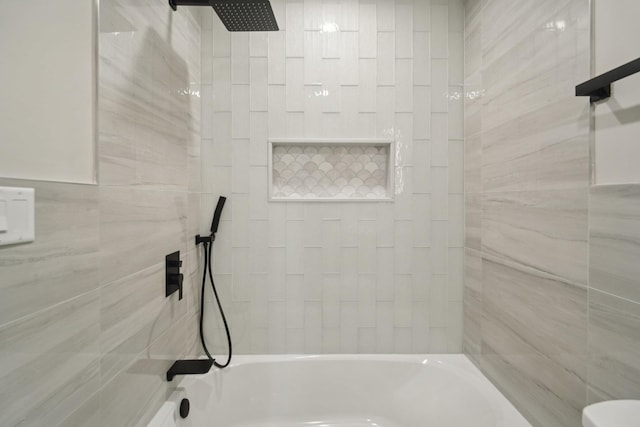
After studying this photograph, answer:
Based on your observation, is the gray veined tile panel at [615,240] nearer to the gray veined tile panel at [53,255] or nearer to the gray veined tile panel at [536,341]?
the gray veined tile panel at [536,341]

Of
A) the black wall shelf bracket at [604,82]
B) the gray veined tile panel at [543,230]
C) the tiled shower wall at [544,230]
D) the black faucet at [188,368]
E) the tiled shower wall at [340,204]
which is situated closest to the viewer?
the black wall shelf bracket at [604,82]

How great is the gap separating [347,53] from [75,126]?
54.9 inches

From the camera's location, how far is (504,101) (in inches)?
56.1

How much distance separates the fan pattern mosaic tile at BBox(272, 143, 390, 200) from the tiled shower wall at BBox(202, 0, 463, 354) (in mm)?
82

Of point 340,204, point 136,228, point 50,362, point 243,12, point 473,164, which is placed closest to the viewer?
point 50,362

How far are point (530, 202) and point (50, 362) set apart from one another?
1.53m

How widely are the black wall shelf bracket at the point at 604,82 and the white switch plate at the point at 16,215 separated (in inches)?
52.6

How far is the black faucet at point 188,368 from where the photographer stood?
1.41 m

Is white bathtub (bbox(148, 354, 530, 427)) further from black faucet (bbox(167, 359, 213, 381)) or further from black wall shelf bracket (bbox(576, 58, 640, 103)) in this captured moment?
black wall shelf bracket (bbox(576, 58, 640, 103))

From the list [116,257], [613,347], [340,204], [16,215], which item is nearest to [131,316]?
[116,257]

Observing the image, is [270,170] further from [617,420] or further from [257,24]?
[617,420]

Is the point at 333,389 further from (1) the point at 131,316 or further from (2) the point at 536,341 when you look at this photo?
(1) the point at 131,316

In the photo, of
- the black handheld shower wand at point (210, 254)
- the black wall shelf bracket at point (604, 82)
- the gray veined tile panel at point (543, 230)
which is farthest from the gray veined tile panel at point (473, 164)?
the black handheld shower wand at point (210, 254)

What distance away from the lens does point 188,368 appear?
1.43 m
